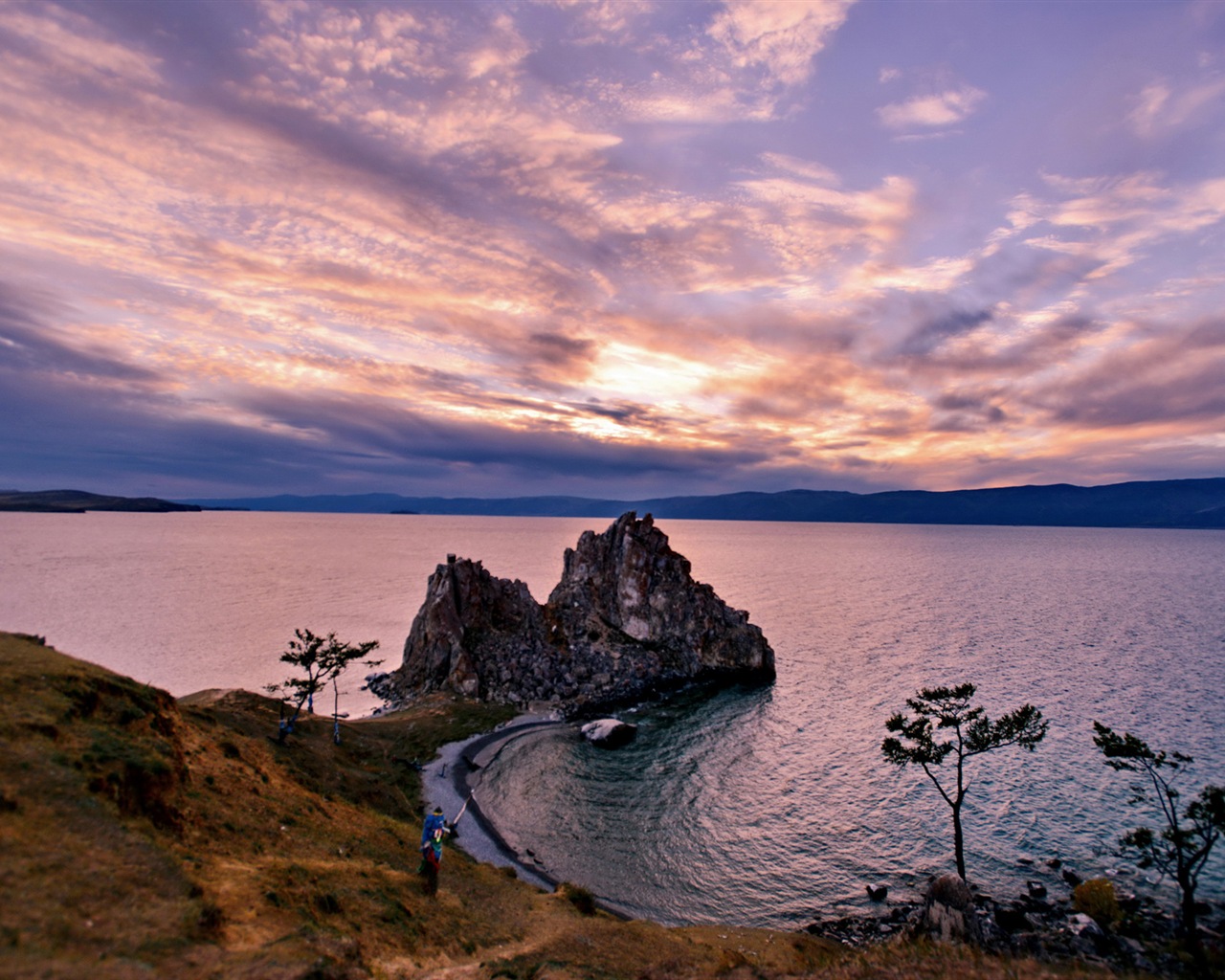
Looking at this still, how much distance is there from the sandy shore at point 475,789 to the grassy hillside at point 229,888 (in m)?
8.37

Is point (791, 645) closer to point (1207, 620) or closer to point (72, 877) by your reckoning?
point (1207, 620)

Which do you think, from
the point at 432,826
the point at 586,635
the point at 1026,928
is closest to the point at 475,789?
the point at 432,826

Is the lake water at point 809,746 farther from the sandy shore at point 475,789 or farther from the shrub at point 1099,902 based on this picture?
the shrub at point 1099,902

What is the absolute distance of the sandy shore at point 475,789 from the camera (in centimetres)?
4750

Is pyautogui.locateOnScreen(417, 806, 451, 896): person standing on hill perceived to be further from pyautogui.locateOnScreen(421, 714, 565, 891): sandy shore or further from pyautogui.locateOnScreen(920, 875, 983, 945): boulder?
pyautogui.locateOnScreen(920, 875, 983, 945): boulder

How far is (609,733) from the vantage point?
72.5 metres

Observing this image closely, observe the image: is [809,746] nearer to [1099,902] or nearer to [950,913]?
[1099,902]

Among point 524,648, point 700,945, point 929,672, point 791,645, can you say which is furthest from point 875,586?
point 700,945

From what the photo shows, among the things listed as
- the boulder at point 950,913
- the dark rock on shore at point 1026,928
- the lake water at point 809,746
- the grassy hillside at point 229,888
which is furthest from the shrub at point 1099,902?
the grassy hillside at point 229,888

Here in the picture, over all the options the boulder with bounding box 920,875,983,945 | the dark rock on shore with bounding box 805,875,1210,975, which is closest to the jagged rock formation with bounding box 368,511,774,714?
the dark rock on shore with bounding box 805,875,1210,975

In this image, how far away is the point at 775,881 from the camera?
1766 inches

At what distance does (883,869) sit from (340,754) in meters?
50.4

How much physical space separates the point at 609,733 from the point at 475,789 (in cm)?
1904

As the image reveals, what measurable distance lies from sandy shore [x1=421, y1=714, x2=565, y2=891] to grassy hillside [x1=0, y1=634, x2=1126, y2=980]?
837 centimetres
